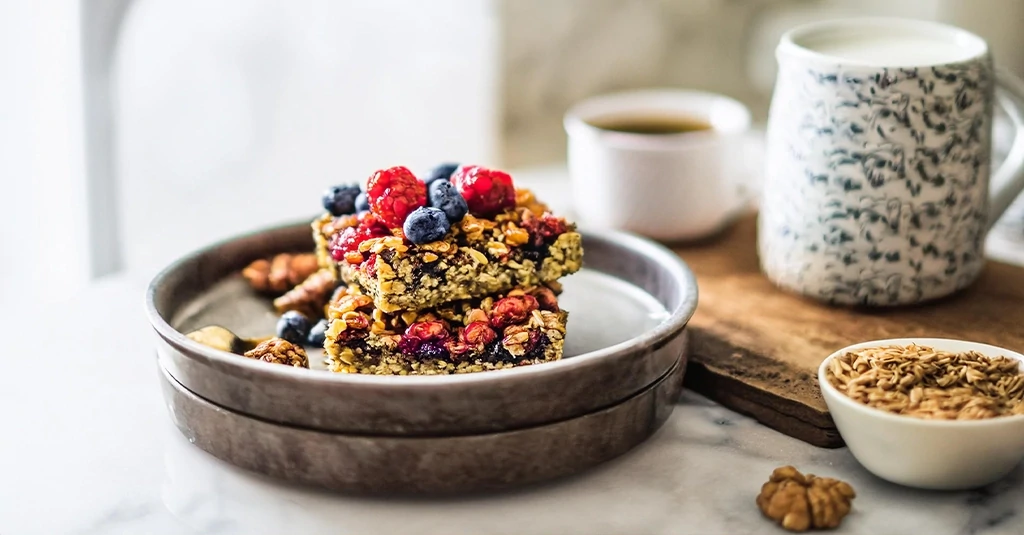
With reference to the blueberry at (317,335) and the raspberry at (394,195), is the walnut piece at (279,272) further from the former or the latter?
the raspberry at (394,195)

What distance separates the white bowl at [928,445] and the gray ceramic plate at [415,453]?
17 centimetres

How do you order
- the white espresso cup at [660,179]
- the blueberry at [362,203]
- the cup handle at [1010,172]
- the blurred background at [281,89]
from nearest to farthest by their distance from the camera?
the blueberry at [362,203]
the cup handle at [1010,172]
the white espresso cup at [660,179]
the blurred background at [281,89]

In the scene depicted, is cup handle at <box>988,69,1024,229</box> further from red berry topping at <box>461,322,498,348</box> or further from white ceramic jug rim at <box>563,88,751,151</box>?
red berry topping at <box>461,322,498,348</box>

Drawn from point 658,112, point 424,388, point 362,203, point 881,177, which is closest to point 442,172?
point 362,203

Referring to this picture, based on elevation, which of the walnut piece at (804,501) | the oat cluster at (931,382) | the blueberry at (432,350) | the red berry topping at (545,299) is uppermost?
the red berry topping at (545,299)

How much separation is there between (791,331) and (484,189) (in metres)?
0.36

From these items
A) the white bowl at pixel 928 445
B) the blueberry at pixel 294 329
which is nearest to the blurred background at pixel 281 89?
the blueberry at pixel 294 329

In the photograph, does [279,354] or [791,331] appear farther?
[791,331]

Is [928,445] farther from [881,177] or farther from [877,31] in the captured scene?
[877,31]

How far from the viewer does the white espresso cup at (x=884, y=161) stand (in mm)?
1019

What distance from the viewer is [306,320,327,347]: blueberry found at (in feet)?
3.31

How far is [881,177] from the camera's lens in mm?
1038

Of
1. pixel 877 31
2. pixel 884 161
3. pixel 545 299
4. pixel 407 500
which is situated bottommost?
pixel 407 500

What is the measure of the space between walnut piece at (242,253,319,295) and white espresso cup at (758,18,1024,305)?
530 millimetres
